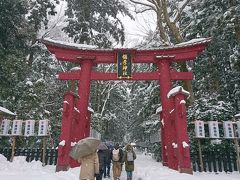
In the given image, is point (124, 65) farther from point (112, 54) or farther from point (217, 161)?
point (217, 161)

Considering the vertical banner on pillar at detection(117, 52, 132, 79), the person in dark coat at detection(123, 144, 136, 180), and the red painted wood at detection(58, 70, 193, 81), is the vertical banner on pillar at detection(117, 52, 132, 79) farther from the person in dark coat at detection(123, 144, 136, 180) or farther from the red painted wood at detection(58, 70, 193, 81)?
the person in dark coat at detection(123, 144, 136, 180)

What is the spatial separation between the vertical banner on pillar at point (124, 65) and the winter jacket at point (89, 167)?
8371 mm

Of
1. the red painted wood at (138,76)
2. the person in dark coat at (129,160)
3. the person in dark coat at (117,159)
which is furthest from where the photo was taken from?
the red painted wood at (138,76)

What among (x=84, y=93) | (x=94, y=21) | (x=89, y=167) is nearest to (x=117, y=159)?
(x=84, y=93)

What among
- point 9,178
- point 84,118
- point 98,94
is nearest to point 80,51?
point 84,118

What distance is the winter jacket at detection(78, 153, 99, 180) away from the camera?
243 inches

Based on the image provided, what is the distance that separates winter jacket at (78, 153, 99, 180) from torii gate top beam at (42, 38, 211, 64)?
351 inches

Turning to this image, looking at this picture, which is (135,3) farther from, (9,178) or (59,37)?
(9,178)

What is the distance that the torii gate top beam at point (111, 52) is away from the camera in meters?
14.4

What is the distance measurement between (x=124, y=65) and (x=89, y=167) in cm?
891

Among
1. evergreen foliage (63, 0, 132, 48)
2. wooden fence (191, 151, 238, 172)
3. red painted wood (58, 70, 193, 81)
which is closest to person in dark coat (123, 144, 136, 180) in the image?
wooden fence (191, 151, 238, 172)

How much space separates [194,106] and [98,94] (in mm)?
15518

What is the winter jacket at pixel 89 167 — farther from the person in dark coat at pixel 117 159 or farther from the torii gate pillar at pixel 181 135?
the torii gate pillar at pixel 181 135

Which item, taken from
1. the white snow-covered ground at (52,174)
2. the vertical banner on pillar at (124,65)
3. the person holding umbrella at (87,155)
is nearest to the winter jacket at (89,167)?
the person holding umbrella at (87,155)
